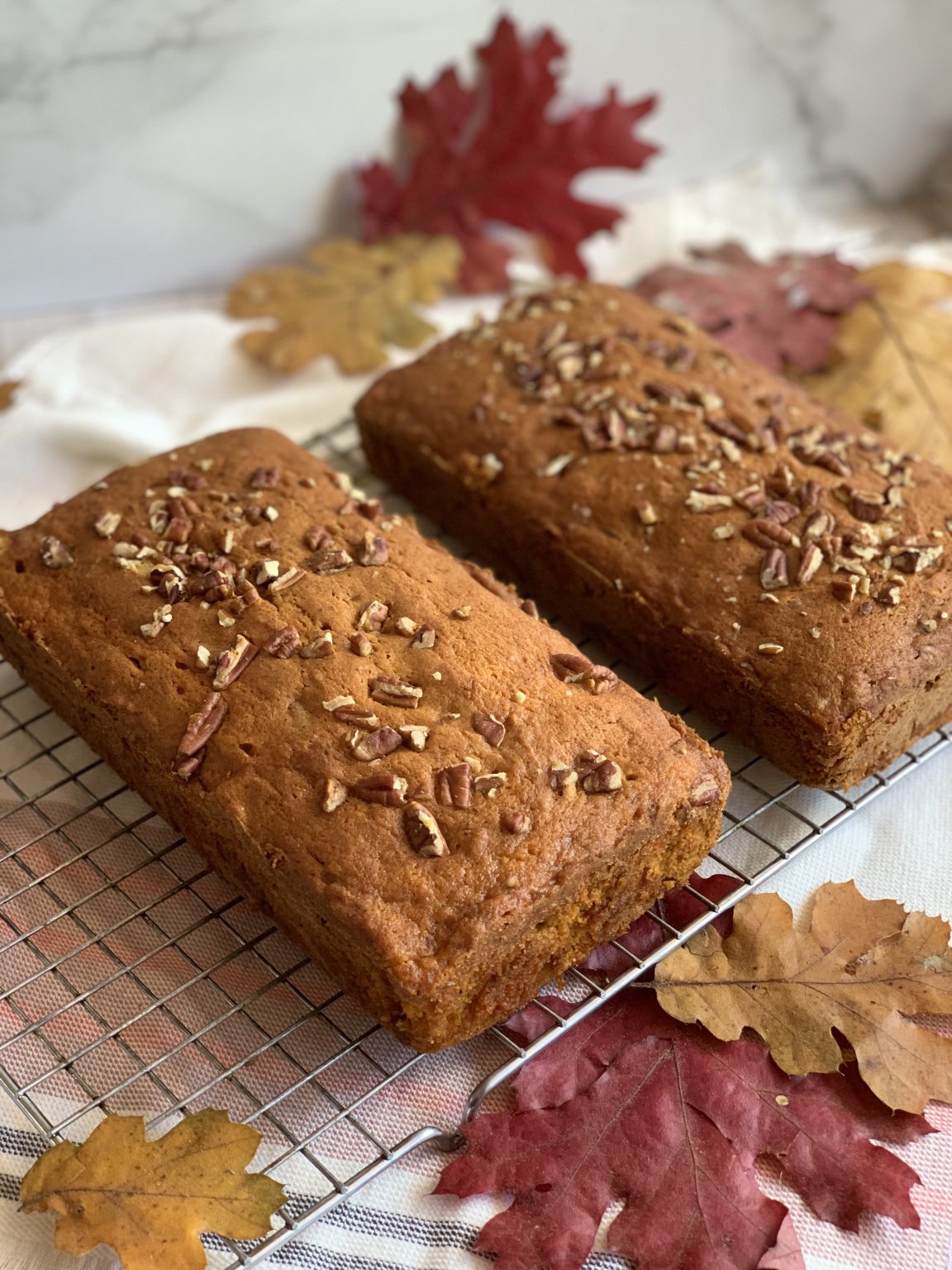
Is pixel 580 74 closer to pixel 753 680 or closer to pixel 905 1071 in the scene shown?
pixel 753 680

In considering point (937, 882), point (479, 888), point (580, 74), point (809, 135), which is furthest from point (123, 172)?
point (937, 882)

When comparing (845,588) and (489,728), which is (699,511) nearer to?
(845,588)

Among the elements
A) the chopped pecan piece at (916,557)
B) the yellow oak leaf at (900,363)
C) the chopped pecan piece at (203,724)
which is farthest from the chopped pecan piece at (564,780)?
the yellow oak leaf at (900,363)

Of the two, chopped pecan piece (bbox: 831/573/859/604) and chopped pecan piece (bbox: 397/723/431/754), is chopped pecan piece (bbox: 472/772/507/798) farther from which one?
chopped pecan piece (bbox: 831/573/859/604)

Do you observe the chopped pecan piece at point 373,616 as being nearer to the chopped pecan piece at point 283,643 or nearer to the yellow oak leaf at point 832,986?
the chopped pecan piece at point 283,643

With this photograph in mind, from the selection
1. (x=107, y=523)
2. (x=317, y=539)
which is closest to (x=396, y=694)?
(x=317, y=539)

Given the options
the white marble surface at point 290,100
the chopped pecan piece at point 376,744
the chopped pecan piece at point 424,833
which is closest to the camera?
the chopped pecan piece at point 424,833

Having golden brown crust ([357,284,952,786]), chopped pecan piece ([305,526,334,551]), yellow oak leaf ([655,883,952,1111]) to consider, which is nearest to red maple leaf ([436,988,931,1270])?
yellow oak leaf ([655,883,952,1111])
